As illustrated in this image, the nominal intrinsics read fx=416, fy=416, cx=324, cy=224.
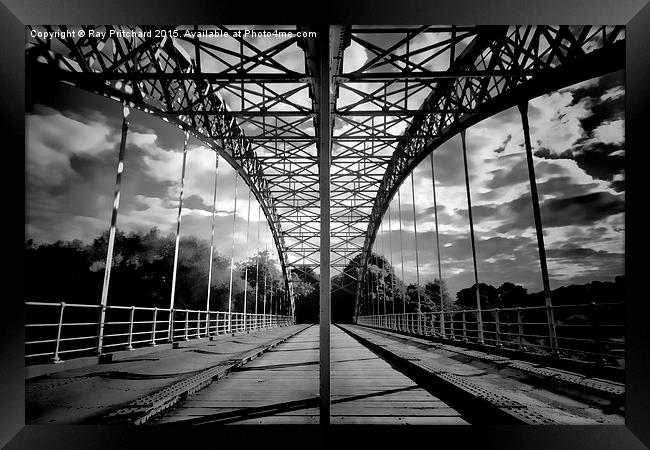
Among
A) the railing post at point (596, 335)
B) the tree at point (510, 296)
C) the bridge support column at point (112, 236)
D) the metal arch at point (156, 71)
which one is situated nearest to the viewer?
the railing post at point (596, 335)

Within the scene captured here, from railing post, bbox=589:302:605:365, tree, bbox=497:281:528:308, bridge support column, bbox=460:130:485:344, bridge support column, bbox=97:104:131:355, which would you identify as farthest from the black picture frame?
tree, bbox=497:281:528:308

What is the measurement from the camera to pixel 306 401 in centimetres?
452

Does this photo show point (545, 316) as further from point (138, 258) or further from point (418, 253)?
point (138, 258)

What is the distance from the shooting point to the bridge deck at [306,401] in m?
3.88

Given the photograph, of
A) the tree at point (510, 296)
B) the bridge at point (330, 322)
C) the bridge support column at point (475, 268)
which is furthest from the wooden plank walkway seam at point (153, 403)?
the tree at point (510, 296)

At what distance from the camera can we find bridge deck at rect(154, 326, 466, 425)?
3875 millimetres

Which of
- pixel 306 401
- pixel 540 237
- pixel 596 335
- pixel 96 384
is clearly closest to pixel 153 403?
pixel 306 401

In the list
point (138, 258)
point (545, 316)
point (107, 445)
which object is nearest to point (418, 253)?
point (545, 316)

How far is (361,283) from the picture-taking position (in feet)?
152

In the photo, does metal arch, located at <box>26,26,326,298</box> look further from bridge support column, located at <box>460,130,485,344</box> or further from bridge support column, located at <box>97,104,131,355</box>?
bridge support column, located at <box>460,130,485,344</box>
